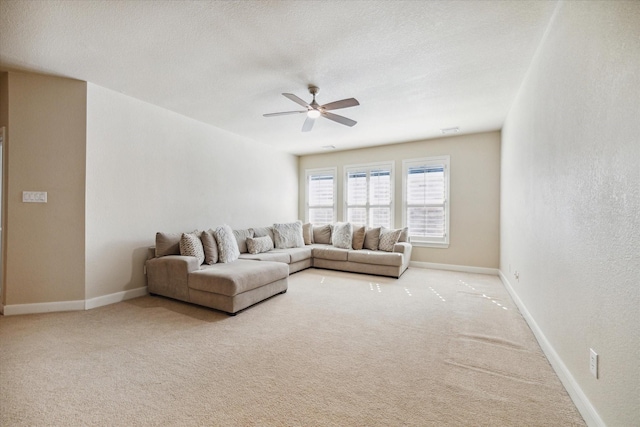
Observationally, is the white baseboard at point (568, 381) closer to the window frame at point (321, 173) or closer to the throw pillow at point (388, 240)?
the throw pillow at point (388, 240)

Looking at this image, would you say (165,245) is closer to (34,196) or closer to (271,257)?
(34,196)

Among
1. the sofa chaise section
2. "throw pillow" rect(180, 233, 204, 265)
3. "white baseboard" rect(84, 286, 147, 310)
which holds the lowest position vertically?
"white baseboard" rect(84, 286, 147, 310)

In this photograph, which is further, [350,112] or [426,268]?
[426,268]

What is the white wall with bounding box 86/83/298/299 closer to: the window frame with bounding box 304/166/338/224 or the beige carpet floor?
the beige carpet floor

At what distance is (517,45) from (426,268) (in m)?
4.14

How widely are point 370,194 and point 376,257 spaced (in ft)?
6.22

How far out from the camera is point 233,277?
10.1ft

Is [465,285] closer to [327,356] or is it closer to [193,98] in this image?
[327,356]

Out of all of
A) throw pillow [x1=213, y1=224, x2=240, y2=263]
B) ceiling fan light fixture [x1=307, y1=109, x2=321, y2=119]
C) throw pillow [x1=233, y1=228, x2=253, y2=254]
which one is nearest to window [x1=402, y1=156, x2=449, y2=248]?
ceiling fan light fixture [x1=307, y1=109, x2=321, y2=119]

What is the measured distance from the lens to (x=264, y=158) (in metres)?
6.15

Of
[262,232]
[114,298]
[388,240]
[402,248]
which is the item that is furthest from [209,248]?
[402,248]

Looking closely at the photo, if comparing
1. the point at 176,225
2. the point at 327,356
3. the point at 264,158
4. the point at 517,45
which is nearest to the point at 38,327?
the point at 176,225

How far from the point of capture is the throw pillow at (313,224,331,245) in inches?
245

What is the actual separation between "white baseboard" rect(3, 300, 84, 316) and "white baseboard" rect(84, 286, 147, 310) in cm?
8
